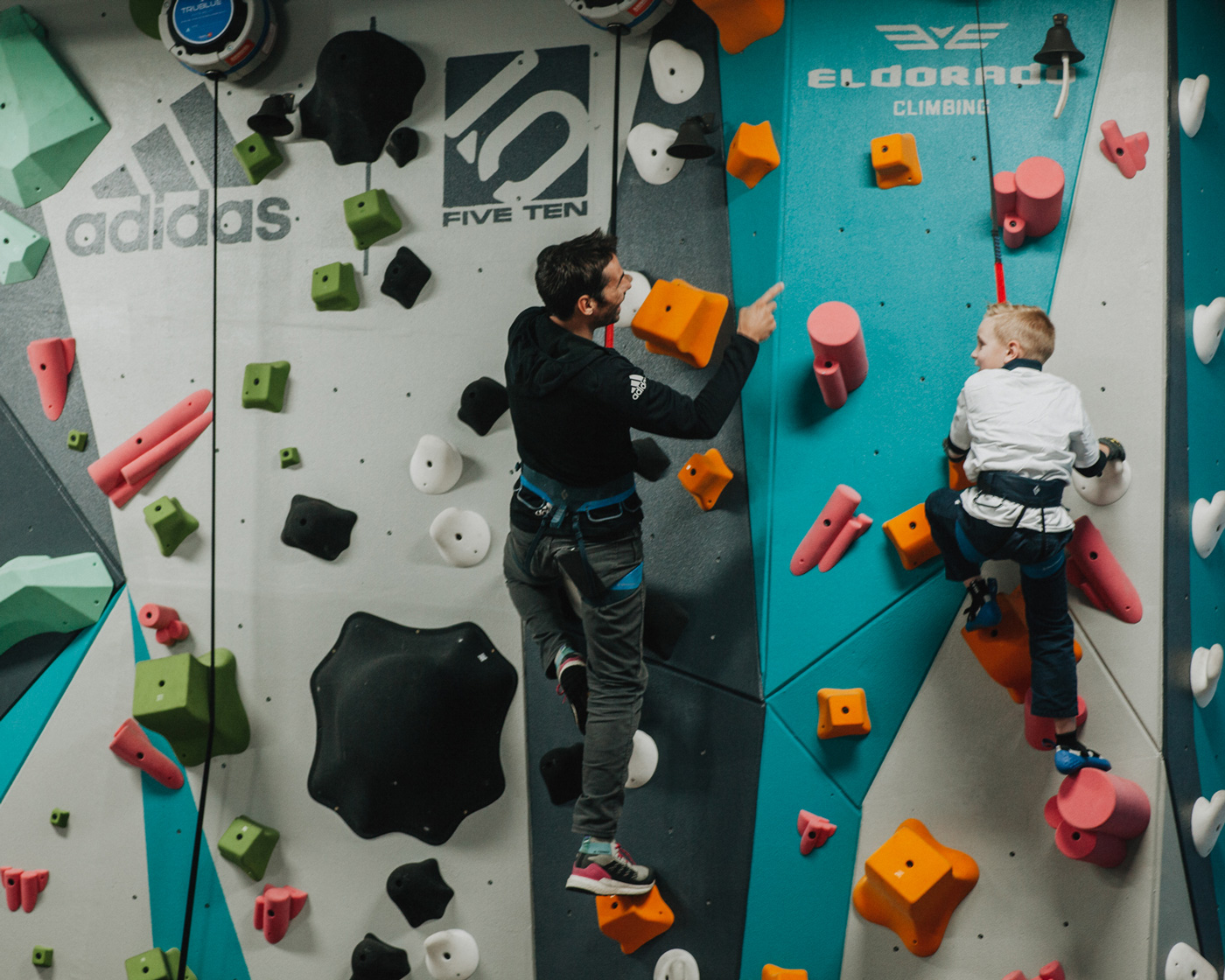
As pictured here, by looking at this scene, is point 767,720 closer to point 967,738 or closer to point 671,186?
point 967,738

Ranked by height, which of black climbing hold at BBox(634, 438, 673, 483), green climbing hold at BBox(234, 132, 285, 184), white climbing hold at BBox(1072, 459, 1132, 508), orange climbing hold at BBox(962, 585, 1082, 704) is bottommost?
orange climbing hold at BBox(962, 585, 1082, 704)

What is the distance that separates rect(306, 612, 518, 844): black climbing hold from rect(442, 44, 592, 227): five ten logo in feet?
4.06

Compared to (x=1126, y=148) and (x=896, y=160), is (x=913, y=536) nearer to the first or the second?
(x=896, y=160)

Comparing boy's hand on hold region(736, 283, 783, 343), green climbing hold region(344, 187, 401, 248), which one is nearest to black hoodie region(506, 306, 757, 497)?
boy's hand on hold region(736, 283, 783, 343)

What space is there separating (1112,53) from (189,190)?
107 inches

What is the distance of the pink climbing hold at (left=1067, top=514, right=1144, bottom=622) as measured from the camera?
261 centimetres

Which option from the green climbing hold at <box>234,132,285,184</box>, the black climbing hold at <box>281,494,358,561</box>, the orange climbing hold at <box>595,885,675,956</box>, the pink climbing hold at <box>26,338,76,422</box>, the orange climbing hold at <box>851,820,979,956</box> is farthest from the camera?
the pink climbing hold at <box>26,338,76,422</box>

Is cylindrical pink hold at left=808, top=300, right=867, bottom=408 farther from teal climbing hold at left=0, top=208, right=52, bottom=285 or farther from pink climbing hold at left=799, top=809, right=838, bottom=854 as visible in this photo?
teal climbing hold at left=0, top=208, right=52, bottom=285

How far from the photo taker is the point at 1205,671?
2.67 m

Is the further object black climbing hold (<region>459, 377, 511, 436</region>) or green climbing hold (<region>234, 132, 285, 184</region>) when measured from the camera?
green climbing hold (<region>234, 132, 285, 184</region>)

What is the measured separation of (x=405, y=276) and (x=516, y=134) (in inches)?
20.9

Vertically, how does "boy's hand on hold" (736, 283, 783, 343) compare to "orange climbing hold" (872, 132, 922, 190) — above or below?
below

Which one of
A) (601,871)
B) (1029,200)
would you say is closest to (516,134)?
(1029,200)

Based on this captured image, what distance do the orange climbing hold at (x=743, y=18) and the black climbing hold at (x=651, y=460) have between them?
1.12 m
